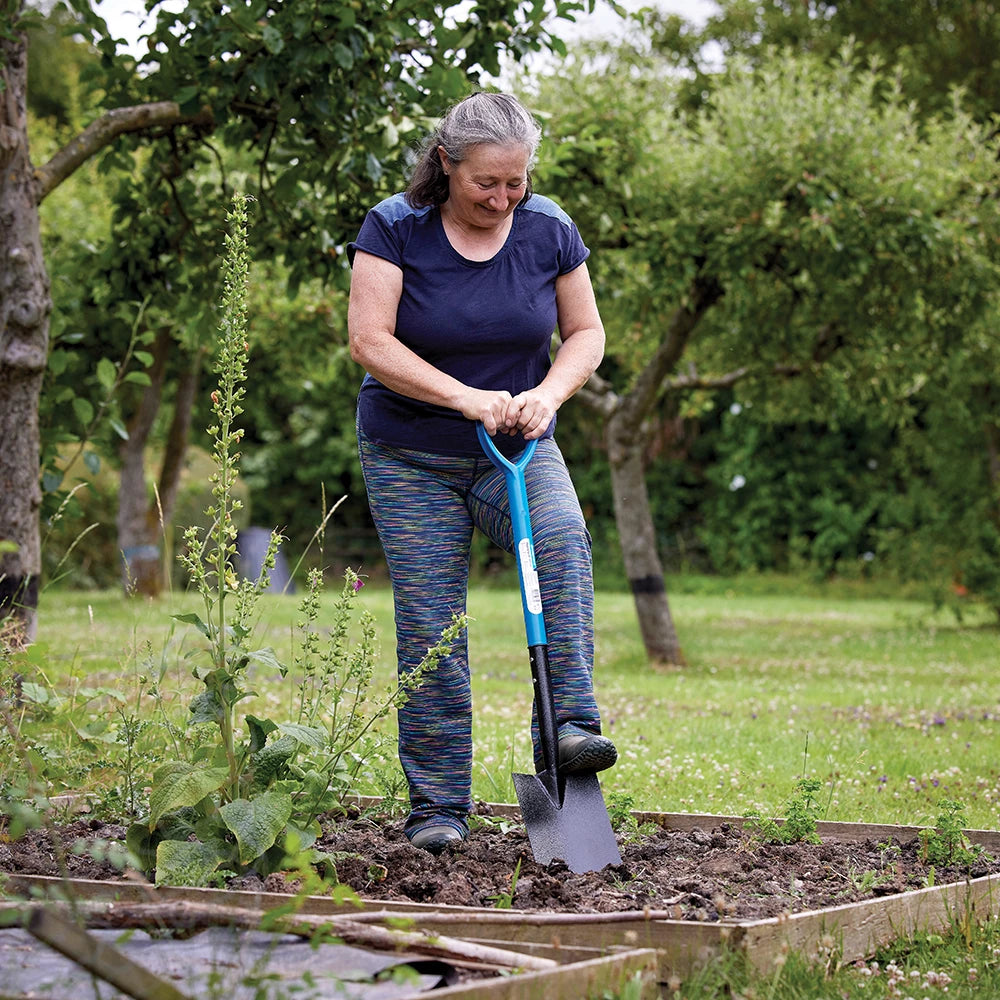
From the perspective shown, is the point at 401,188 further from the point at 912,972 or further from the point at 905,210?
the point at 905,210

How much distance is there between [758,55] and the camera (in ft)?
72.5

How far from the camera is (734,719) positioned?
5965 millimetres

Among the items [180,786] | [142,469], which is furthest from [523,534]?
[142,469]

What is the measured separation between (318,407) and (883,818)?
63.2ft

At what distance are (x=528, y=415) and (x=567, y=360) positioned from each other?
304 millimetres

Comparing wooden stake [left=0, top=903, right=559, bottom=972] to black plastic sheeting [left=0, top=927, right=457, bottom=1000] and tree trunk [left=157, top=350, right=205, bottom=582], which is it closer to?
black plastic sheeting [left=0, top=927, right=457, bottom=1000]

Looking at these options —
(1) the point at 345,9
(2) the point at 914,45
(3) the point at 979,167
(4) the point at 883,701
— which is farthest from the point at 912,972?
(2) the point at 914,45

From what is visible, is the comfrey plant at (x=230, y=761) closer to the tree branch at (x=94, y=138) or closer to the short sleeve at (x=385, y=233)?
the short sleeve at (x=385, y=233)

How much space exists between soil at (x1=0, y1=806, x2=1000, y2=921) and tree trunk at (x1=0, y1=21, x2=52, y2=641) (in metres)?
1.67

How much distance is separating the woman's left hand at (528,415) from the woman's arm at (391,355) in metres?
0.02

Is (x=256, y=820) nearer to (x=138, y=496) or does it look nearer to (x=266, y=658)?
(x=266, y=658)

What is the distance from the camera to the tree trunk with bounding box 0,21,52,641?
4.42 metres

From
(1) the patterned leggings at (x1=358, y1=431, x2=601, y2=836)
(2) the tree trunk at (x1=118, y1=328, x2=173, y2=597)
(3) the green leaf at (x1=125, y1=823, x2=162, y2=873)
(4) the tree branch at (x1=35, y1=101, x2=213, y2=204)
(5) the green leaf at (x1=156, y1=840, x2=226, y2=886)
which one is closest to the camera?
(5) the green leaf at (x1=156, y1=840, x2=226, y2=886)

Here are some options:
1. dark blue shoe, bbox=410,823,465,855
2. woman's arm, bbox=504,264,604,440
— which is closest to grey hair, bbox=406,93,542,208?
woman's arm, bbox=504,264,604,440
